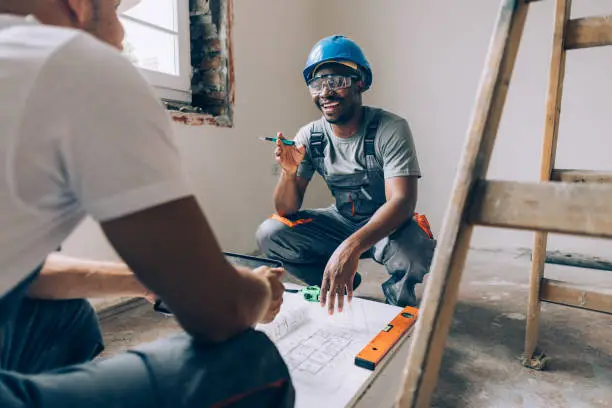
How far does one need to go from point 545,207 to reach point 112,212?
0.48 metres

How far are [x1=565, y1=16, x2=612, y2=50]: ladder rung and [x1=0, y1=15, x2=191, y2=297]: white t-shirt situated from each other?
3.62 feet

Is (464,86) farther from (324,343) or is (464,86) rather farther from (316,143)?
(324,343)

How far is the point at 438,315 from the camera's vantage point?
20.3 inches

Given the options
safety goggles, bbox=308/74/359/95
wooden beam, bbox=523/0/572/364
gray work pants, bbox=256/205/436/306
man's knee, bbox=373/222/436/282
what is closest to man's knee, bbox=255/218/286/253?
gray work pants, bbox=256/205/436/306

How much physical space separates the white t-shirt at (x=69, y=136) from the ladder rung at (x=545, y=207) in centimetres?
37

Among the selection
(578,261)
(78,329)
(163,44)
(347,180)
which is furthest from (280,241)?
(578,261)

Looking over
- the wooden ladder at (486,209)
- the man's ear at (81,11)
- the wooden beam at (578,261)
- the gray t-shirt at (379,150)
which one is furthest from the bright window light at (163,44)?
the wooden beam at (578,261)

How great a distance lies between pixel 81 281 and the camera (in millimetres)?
792

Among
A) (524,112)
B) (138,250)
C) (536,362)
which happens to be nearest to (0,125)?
(138,250)

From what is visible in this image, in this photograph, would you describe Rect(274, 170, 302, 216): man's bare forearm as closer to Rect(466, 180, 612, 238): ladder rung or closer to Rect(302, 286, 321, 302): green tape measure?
Rect(302, 286, 321, 302): green tape measure

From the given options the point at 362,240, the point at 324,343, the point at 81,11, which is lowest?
the point at 324,343

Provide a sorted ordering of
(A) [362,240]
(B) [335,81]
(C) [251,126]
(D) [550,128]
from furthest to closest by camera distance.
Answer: (C) [251,126] → (B) [335,81] → (A) [362,240] → (D) [550,128]

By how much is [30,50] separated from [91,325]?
60 centimetres

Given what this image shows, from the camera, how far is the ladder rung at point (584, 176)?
1131 millimetres
